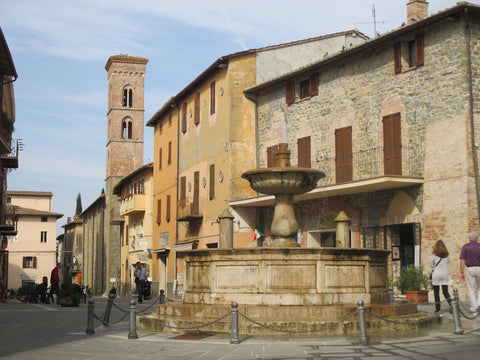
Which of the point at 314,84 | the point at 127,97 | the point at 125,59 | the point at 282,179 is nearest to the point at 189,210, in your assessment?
the point at 314,84

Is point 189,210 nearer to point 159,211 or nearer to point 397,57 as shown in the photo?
point 159,211

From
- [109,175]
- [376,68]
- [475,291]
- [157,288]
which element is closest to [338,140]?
[376,68]

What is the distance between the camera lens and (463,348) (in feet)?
28.6

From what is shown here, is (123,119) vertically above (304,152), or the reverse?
(123,119)

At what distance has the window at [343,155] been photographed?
21547 mm

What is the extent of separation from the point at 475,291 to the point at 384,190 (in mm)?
8206

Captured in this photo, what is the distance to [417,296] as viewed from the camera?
1673 cm

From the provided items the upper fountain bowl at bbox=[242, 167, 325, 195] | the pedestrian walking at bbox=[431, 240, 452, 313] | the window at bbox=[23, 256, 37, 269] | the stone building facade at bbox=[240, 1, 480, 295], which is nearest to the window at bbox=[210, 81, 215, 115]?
the stone building facade at bbox=[240, 1, 480, 295]

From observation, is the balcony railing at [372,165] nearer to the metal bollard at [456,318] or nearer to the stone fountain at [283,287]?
the stone fountain at [283,287]

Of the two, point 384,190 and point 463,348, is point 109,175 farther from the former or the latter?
point 463,348

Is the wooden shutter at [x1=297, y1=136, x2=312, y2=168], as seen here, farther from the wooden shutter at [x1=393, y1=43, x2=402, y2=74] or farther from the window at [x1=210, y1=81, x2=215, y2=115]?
the window at [x1=210, y1=81, x2=215, y2=115]

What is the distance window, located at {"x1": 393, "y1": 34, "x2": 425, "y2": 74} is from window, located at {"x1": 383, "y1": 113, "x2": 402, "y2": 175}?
4.97 ft

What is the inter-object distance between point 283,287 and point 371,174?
979 cm

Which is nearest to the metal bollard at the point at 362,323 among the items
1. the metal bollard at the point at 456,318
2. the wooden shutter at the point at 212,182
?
the metal bollard at the point at 456,318
